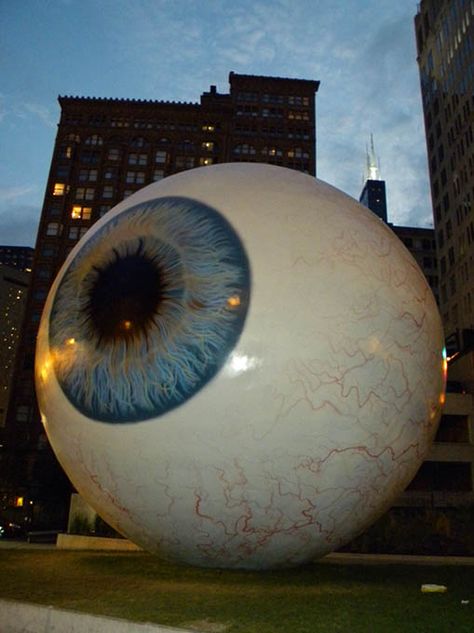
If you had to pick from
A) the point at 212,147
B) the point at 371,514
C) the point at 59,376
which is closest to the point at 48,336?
the point at 59,376

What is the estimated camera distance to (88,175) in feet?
249

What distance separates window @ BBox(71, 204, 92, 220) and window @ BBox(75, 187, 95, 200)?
1.45 m

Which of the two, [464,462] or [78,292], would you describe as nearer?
[78,292]

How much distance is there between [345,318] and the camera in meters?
6.68

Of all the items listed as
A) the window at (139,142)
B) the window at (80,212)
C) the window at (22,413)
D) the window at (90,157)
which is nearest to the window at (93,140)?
the window at (90,157)

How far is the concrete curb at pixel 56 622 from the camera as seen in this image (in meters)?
4.82

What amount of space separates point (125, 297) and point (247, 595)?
12.5ft

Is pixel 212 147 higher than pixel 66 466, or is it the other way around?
pixel 212 147

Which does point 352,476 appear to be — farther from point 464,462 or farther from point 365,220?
point 464,462

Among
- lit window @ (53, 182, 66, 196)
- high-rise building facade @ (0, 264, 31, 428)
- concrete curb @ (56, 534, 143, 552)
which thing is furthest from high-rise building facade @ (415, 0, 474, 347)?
high-rise building facade @ (0, 264, 31, 428)

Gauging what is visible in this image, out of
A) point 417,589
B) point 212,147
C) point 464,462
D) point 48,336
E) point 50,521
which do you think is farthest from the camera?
point 212,147

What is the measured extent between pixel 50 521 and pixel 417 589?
53.1 meters

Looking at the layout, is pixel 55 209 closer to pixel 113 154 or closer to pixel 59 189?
pixel 59 189

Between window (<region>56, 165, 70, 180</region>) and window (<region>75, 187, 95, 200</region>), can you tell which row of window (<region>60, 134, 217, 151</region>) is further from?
window (<region>75, 187, 95, 200</region>)
